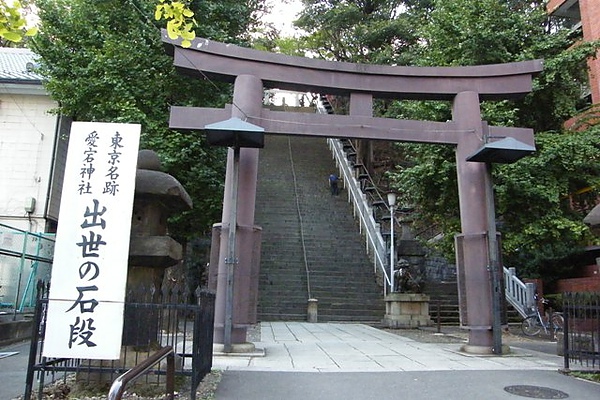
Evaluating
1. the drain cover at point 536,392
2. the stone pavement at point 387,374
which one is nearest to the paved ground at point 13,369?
the stone pavement at point 387,374

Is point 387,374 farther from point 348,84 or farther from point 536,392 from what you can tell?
point 348,84

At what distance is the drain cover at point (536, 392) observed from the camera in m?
5.52

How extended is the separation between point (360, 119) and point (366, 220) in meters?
10.0

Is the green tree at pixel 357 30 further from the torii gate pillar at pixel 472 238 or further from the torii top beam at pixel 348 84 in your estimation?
the torii gate pillar at pixel 472 238

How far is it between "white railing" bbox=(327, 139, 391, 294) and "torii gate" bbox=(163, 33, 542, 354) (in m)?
7.11

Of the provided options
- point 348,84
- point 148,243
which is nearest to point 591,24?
point 348,84

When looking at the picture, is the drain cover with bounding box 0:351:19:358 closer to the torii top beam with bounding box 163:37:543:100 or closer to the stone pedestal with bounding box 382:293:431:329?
the torii top beam with bounding box 163:37:543:100

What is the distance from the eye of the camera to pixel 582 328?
7.09 meters

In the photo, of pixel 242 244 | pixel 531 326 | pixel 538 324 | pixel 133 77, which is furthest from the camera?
pixel 133 77

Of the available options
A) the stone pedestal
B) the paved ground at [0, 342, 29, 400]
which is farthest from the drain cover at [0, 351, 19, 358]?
the stone pedestal

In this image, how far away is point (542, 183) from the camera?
11.9 metres

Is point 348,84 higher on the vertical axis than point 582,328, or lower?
higher

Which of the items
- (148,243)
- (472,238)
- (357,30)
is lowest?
(148,243)

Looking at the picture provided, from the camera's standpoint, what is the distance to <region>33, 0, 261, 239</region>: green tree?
12.8 meters
